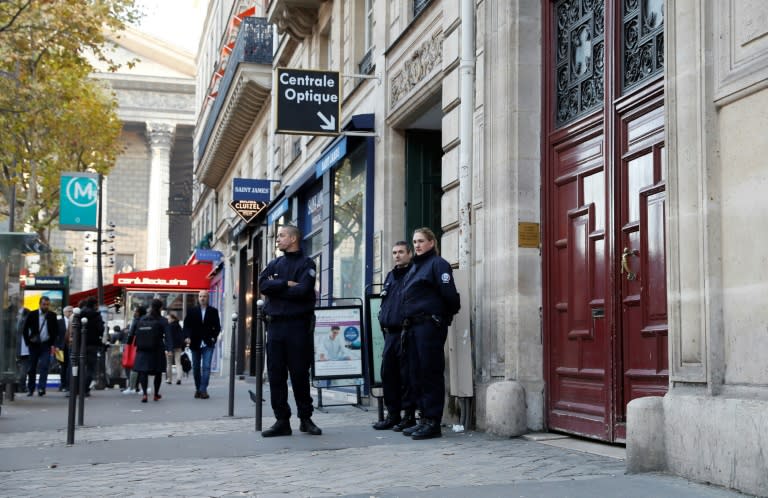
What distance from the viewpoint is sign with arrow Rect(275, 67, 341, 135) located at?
46.0 ft

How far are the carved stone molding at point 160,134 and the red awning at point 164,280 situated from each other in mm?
40325

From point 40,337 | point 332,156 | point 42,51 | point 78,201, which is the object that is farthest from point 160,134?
point 332,156

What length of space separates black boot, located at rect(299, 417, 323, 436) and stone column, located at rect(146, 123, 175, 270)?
6272 centimetres

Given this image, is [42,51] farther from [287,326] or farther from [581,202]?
[581,202]

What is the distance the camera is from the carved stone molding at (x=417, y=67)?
460 inches

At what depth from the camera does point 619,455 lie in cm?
730

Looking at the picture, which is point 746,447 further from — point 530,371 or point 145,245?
point 145,245

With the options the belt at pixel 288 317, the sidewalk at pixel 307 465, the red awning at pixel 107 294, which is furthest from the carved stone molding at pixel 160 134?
the belt at pixel 288 317

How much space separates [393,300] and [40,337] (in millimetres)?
10919

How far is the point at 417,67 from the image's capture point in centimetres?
1256

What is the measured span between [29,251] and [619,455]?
1124 cm

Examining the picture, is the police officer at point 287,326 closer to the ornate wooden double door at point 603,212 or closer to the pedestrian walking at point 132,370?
the ornate wooden double door at point 603,212

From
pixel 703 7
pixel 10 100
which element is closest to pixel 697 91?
pixel 703 7

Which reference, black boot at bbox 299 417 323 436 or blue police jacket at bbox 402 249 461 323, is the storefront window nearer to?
black boot at bbox 299 417 323 436
